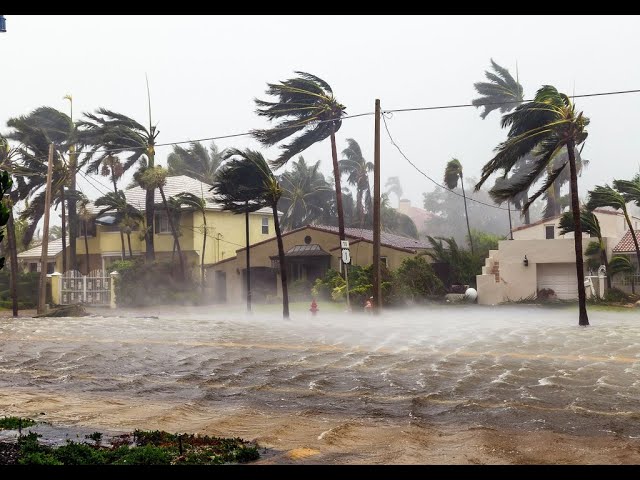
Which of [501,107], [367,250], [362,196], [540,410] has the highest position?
[501,107]

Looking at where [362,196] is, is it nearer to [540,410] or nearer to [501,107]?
[501,107]

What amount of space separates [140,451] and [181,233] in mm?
43333

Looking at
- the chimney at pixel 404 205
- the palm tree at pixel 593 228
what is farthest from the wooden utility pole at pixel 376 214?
the chimney at pixel 404 205

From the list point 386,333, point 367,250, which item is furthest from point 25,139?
point 386,333

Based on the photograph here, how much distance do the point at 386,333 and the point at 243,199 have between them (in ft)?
29.9

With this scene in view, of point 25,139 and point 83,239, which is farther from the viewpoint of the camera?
point 83,239

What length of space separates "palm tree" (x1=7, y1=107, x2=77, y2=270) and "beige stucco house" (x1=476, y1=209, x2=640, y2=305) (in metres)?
26.0

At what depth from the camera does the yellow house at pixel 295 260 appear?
43.9m

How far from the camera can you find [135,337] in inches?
990

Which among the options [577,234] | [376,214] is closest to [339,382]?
[577,234]

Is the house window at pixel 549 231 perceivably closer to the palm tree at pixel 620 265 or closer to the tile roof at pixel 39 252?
the palm tree at pixel 620 265

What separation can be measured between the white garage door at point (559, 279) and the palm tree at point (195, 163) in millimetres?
37052

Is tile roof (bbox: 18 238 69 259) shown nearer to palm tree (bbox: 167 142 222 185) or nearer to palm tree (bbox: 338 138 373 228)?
palm tree (bbox: 167 142 222 185)
